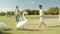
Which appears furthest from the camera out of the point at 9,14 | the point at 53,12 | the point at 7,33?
the point at 53,12

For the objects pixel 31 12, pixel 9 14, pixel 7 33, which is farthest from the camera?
pixel 31 12

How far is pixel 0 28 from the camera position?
991 cm

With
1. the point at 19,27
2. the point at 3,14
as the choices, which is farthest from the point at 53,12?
the point at 19,27

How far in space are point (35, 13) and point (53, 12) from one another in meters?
8.49

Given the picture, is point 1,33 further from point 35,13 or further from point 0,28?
point 35,13

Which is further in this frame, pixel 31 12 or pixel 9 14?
pixel 31 12

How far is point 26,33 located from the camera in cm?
941

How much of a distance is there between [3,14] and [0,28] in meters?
22.4

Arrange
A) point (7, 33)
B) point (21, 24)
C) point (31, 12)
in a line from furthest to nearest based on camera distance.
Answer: point (31, 12), point (21, 24), point (7, 33)

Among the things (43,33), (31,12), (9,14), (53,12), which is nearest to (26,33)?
(43,33)

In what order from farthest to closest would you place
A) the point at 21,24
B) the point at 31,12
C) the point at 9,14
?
1. the point at 31,12
2. the point at 9,14
3. the point at 21,24

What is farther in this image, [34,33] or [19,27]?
[19,27]

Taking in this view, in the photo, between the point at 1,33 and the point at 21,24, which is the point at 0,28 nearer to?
the point at 1,33

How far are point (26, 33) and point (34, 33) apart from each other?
1.34 ft
